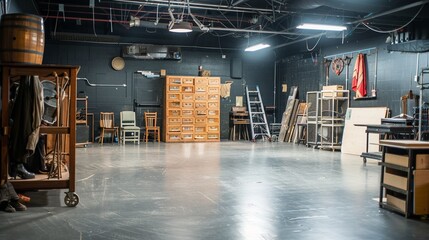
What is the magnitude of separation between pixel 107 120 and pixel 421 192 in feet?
34.2

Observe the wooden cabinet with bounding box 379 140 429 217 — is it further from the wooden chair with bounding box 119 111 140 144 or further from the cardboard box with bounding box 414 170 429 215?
the wooden chair with bounding box 119 111 140 144

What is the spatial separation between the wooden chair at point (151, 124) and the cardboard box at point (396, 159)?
375 inches

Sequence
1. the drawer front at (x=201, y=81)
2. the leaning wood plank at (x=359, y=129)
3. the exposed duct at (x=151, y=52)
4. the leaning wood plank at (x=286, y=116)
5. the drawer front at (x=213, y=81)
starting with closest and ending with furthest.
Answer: the leaning wood plank at (x=359, y=129)
the exposed duct at (x=151, y=52)
the drawer front at (x=201, y=81)
the drawer front at (x=213, y=81)
the leaning wood plank at (x=286, y=116)

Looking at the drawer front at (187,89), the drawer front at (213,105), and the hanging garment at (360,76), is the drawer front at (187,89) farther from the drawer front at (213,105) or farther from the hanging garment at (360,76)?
the hanging garment at (360,76)

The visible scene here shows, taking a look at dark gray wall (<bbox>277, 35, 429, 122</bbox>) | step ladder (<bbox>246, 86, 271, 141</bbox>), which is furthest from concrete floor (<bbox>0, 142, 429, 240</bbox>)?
step ladder (<bbox>246, 86, 271, 141</bbox>)

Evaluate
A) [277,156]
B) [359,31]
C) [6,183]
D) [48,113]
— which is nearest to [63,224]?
[6,183]

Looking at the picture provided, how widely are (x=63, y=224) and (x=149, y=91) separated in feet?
33.8

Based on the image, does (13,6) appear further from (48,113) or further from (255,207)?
(255,207)

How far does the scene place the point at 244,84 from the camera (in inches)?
610

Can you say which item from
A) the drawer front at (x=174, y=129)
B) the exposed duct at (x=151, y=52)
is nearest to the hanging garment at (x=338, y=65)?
the exposed duct at (x=151, y=52)

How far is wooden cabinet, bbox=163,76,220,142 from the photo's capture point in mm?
13781

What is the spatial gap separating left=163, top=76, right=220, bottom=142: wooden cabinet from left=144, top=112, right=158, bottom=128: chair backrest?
0.38 metres

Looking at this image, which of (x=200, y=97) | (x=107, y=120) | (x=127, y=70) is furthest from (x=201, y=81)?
(x=107, y=120)

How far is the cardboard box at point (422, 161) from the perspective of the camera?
4.41 metres
